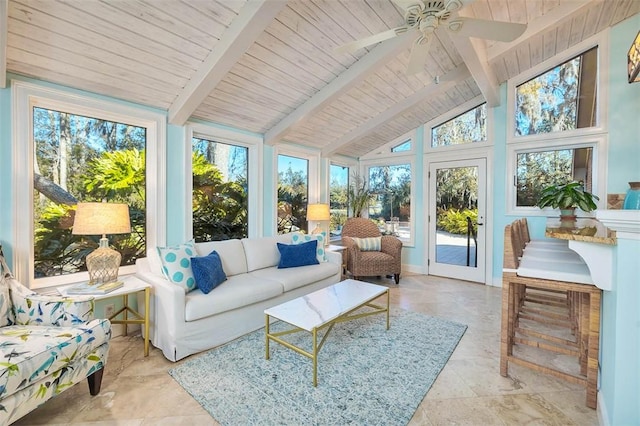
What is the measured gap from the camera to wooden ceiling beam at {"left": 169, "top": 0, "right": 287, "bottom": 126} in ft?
6.70

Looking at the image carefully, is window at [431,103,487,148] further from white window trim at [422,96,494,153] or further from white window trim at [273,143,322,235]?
white window trim at [273,143,322,235]

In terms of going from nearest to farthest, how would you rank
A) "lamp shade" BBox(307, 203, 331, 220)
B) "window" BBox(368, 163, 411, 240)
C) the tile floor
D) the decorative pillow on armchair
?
the tile floor
"lamp shade" BBox(307, 203, 331, 220)
the decorative pillow on armchair
"window" BBox(368, 163, 411, 240)

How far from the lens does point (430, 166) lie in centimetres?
489

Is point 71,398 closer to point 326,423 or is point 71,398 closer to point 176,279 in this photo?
point 176,279

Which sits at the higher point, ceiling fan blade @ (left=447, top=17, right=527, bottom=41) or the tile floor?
ceiling fan blade @ (left=447, top=17, right=527, bottom=41)

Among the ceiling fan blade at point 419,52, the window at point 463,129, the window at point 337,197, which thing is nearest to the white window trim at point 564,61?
the window at point 463,129

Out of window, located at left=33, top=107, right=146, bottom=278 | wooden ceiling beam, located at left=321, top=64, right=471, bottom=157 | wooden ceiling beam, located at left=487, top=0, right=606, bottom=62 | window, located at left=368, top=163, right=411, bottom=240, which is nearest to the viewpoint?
window, located at left=33, top=107, right=146, bottom=278

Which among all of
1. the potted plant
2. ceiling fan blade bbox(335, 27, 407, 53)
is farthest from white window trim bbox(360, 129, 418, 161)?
ceiling fan blade bbox(335, 27, 407, 53)

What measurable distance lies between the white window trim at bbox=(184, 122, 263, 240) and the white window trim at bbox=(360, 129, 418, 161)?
2443mm

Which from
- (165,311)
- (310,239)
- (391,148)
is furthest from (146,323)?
(391,148)

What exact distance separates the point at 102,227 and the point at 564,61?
219 inches

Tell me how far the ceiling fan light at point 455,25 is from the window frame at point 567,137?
2836 mm

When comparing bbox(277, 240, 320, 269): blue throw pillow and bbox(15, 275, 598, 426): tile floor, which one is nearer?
bbox(15, 275, 598, 426): tile floor

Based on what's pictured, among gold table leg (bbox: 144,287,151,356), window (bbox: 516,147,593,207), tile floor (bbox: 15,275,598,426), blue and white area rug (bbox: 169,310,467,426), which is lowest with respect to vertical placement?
tile floor (bbox: 15,275,598,426)
